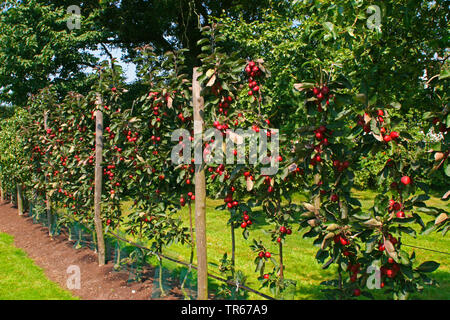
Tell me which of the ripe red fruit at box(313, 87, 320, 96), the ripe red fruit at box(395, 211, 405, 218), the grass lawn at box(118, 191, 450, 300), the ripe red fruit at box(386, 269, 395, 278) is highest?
the ripe red fruit at box(313, 87, 320, 96)

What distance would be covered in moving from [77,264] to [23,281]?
75cm

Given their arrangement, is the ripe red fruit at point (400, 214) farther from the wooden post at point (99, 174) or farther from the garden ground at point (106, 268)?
the wooden post at point (99, 174)

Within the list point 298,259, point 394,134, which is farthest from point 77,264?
point 394,134

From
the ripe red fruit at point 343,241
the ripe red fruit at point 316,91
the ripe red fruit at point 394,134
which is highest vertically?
the ripe red fruit at point 316,91

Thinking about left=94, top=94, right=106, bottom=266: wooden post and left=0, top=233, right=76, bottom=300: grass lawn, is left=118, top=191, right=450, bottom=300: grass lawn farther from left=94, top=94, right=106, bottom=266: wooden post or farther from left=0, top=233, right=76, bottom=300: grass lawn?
left=0, top=233, right=76, bottom=300: grass lawn

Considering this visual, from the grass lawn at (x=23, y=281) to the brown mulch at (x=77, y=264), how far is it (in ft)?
0.37

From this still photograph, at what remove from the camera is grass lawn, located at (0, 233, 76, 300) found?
14.8ft

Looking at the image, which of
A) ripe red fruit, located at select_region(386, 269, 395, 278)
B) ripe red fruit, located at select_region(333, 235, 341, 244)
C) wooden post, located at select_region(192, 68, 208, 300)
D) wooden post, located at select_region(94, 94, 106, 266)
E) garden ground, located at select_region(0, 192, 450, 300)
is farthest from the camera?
wooden post, located at select_region(94, 94, 106, 266)

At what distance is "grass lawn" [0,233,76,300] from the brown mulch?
0.11 meters

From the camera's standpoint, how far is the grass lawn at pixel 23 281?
4.52m

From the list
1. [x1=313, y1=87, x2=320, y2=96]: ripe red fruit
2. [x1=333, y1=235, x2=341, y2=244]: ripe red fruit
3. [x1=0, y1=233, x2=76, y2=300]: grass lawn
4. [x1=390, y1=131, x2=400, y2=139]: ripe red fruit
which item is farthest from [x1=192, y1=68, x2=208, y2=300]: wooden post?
[x1=0, y1=233, x2=76, y2=300]: grass lawn

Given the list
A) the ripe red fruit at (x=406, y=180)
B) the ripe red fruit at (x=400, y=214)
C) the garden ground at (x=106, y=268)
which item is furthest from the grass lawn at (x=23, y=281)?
the ripe red fruit at (x=406, y=180)

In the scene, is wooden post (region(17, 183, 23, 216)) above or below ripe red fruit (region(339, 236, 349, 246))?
below

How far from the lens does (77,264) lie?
5473 millimetres
